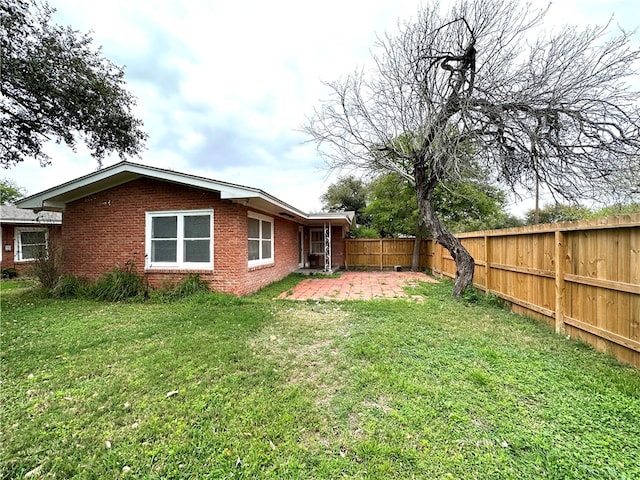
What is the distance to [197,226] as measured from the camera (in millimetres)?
7516

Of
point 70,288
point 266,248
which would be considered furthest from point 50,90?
point 266,248

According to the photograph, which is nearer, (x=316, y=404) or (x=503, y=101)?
(x=316, y=404)

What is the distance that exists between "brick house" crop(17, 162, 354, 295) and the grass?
284 cm

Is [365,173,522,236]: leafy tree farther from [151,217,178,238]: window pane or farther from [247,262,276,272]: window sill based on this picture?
[151,217,178,238]: window pane

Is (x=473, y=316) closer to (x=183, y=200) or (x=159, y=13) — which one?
(x=183, y=200)

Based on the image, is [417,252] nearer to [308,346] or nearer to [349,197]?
[308,346]

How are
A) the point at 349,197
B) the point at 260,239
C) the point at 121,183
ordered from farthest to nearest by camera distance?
the point at 349,197
the point at 260,239
the point at 121,183

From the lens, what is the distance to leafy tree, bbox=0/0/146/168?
7430 mm

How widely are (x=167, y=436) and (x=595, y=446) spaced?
3060mm

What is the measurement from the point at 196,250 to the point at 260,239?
1.98m

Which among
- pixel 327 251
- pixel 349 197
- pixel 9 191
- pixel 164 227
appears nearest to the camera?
pixel 164 227

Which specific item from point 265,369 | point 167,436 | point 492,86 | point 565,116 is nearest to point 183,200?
point 265,369

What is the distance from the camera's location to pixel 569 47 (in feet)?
18.1

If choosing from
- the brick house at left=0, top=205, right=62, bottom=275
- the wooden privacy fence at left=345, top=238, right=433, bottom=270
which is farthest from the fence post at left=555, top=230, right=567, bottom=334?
the brick house at left=0, top=205, right=62, bottom=275
